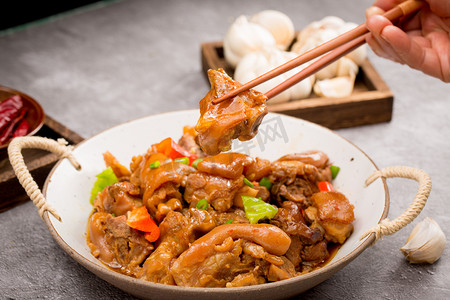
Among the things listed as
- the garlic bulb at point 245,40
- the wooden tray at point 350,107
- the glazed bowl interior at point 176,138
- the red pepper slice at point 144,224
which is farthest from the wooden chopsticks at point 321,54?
the garlic bulb at point 245,40

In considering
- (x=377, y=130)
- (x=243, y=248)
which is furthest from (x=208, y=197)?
(x=377, y=130)

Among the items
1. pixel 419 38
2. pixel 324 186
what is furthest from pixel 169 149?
pixel 419 38

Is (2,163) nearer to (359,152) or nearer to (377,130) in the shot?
(359,152)

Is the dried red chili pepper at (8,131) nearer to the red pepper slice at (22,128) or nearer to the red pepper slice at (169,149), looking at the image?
the red pepper slice at (22,128)

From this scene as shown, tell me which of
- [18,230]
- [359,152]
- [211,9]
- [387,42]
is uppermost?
[387,42]

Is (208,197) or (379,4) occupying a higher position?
(379,4)

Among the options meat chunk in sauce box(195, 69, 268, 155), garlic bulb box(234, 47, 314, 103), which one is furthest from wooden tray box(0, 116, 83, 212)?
garlic bulb box(234, 47, 314, 103)

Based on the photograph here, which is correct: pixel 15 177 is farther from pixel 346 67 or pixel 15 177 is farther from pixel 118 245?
pixel 346 67
